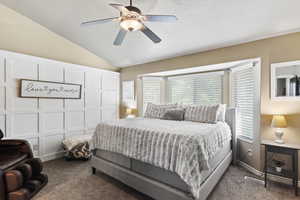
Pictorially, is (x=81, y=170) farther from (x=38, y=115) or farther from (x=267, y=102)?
(x=267, y=102)

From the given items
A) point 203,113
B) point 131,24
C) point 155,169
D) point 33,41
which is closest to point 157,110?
point 203,113

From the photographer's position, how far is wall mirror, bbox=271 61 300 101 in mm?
2572

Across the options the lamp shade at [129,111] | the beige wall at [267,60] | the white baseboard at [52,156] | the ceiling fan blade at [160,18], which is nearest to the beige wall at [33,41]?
the lamp shade at [129,111]

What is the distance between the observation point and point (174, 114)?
3.55m

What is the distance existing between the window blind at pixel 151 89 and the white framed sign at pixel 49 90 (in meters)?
1.97

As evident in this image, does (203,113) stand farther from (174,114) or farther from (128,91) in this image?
(128,91)

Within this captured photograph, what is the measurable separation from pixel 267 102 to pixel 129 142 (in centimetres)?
261

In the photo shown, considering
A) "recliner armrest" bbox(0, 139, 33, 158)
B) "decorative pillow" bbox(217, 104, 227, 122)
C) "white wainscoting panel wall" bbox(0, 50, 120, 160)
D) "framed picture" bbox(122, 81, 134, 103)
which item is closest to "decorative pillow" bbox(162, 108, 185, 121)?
"decorative pillow" bbox(217, 104, 227, 122)

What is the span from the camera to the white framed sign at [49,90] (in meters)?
3.24

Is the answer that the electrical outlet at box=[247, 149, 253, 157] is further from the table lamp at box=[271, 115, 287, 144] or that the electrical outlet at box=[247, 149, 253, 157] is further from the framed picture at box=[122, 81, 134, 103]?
the framed picture at box=[122, 81, 134, 103]

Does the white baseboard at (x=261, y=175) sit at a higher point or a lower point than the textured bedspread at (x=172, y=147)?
lower

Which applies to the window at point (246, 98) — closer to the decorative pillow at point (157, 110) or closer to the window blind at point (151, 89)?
the decorative pillow at point (157, 110)

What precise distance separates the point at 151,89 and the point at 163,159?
333 centimetres

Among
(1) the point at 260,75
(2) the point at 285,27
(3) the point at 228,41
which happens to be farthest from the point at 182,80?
(2) the point at 285,27
